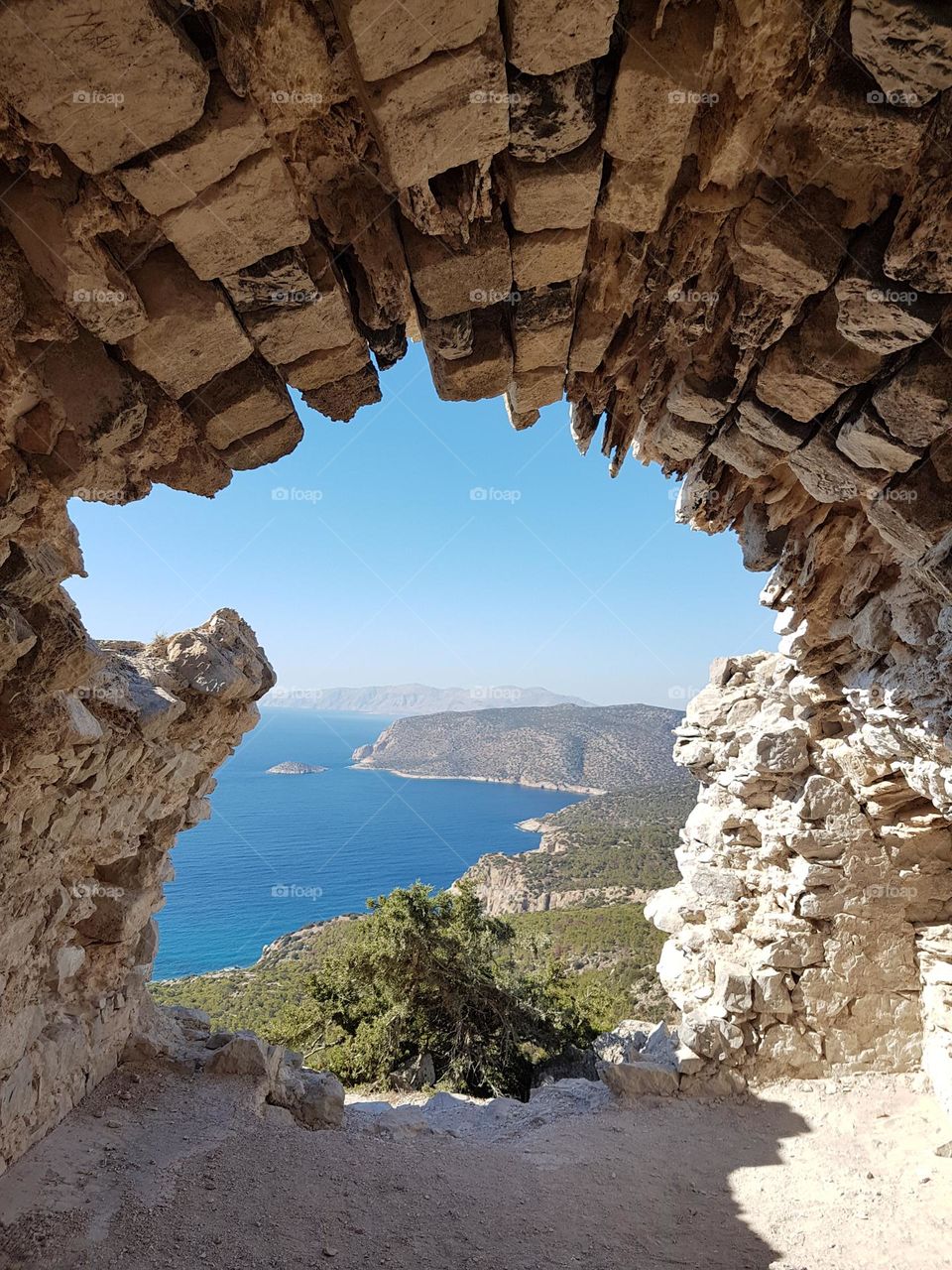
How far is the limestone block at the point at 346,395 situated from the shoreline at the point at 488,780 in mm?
50741

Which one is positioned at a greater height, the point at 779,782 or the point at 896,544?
the point at 896,544

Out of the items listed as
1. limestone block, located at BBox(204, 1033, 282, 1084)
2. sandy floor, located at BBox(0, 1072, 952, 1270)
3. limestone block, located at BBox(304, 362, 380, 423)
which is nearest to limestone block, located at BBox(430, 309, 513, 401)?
limestone block, located at BBox(304, 362, 380, 423)

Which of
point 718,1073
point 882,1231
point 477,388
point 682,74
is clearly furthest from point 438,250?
point 718,1073

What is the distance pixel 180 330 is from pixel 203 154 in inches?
21.9

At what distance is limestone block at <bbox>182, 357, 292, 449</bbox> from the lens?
2.55m

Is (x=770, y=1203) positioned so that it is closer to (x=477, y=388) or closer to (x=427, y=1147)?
(x=427, y=1147)

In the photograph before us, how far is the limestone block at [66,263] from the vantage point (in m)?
1.82

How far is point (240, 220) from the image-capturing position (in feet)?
6.35

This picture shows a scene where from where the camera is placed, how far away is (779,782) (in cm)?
688

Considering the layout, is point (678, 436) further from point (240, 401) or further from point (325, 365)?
point (240, 401)

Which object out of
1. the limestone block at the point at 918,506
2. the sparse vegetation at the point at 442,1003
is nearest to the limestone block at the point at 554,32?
the limestone block at the point at 918,506

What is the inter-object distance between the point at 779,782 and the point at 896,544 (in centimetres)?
425

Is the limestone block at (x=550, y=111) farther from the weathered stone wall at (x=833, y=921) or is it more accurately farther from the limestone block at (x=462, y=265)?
the weathered stone wall at (x=833, y=921)

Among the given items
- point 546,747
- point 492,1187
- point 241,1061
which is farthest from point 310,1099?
point 546,747
